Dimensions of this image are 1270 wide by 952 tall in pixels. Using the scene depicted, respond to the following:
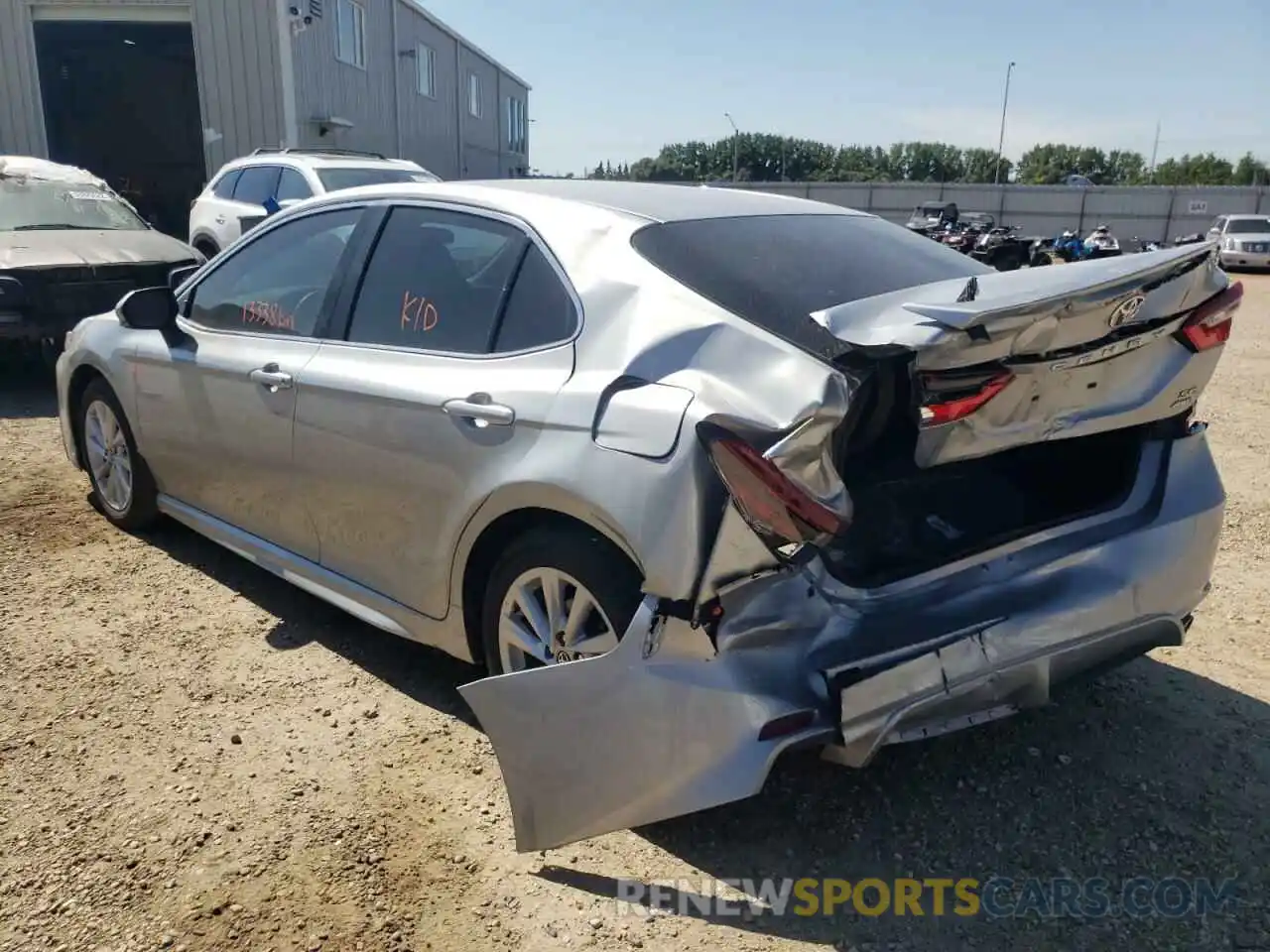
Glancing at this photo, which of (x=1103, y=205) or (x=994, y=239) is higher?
(x=1103, y=205)

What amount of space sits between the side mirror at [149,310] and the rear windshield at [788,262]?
2.40 metres

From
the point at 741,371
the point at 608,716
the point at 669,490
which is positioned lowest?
the point at 608,716

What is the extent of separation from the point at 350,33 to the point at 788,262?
20426 mm

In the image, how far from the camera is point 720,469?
2172 mm

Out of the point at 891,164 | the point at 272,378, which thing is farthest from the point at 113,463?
the point at 891,164

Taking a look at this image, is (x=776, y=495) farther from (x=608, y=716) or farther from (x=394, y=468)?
(x=394, y=468)

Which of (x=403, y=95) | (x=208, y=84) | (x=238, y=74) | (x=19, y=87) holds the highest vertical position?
(x=403, y=95)

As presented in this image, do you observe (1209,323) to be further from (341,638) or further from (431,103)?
(431,103)

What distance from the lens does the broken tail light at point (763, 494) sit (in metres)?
2.16

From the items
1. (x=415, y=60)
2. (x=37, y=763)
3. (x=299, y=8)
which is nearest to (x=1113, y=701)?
(x=37, y=763)

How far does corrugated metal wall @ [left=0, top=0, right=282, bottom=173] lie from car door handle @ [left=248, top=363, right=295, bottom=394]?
15.6 m

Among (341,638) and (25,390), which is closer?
(341,638)

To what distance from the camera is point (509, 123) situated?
119 feet

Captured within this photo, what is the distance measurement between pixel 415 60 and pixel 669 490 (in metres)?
25.4
